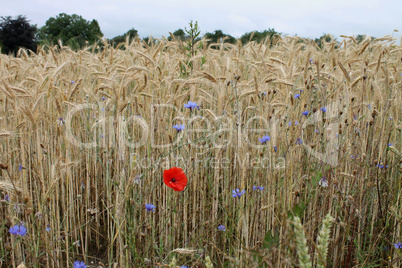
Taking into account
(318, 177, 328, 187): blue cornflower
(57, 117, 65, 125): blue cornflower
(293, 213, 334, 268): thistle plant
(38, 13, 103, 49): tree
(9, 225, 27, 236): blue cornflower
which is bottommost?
(9, 225, 27, 236): blue cornflower

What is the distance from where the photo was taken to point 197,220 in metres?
1.95

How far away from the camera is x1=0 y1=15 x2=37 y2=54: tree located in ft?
76.2

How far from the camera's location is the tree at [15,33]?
23219 millimetres

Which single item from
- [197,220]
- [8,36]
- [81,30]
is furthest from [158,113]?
[81,30]

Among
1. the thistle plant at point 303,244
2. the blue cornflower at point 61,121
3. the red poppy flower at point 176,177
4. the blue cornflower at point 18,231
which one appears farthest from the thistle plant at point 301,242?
the blue cornflower at point 61,121

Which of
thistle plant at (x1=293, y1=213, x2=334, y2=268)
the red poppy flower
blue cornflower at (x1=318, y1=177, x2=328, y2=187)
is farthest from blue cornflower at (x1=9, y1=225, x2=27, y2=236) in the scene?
blue cornflower at (x1=318, y1=177, x2=328, y2=187)

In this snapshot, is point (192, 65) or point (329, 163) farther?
point (192, 65)

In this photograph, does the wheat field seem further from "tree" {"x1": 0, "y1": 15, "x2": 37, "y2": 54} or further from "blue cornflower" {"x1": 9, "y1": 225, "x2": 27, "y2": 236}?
"tree" {"x1": 0, "y1": 15, "x2": 37, "y2": 54}

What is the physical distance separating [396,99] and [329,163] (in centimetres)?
109

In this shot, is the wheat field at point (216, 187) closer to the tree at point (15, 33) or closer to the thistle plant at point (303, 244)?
the thistle plant at point (303, 244)

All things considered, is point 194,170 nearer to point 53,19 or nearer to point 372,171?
point 372,171

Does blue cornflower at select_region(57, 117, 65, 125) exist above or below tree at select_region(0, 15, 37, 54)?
below

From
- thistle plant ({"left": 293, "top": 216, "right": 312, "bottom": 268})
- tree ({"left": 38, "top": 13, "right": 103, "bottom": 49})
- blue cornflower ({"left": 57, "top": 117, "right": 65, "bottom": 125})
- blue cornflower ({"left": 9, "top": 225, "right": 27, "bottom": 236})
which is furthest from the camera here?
tree ({"left": 38, "top": 13, "right": 103, "bottom": 49})

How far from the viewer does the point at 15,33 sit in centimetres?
2325
